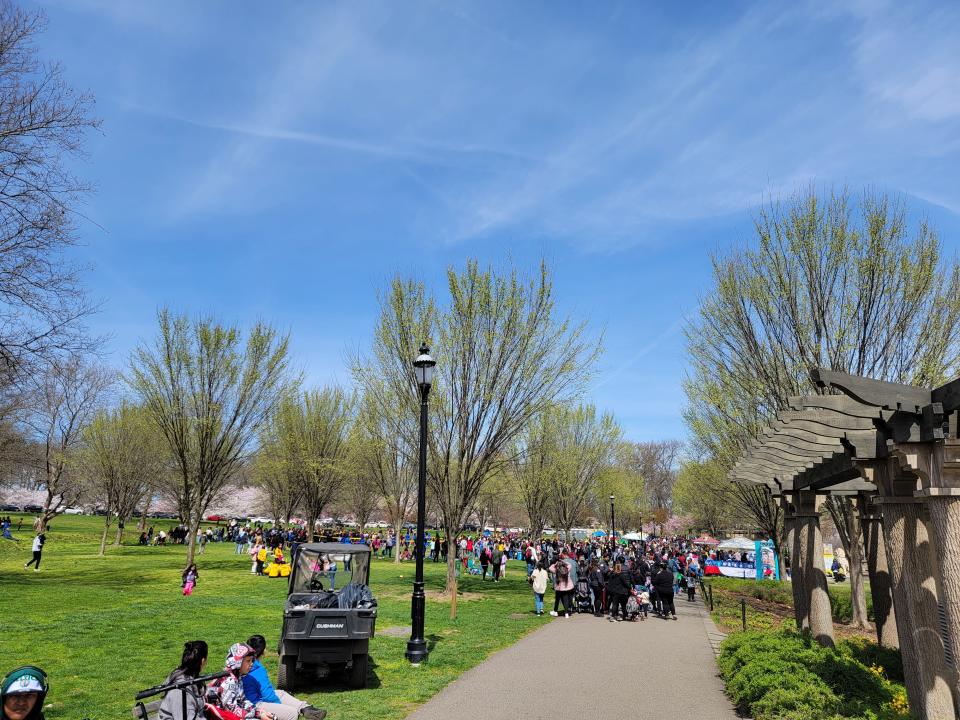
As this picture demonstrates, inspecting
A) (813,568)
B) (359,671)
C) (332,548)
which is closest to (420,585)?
(332,548)

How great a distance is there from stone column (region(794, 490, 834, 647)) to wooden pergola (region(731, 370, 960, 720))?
0.04 metres

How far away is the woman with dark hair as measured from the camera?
5074 mm

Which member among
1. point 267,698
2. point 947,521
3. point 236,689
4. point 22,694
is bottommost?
point 267,698

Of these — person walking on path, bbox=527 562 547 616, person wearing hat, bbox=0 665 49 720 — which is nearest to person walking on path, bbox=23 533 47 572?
person walking on path, bbox=527 562 547 616

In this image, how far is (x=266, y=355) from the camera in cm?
2639

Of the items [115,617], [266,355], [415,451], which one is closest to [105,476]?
[266,355]

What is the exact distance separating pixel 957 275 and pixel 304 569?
57.8ft

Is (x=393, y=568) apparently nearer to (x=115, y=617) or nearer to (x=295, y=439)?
(x=295, y=439)

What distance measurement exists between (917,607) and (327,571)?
27.0 ft

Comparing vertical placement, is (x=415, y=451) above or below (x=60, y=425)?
below

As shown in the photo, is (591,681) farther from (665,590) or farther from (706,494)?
(706,494)

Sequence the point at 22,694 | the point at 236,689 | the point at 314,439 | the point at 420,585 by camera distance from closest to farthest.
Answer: the point at 22,694
the point at 236,689
the point at 420,585
the point at 314,439

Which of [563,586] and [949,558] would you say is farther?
[563,586]

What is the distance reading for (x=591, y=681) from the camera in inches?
407
